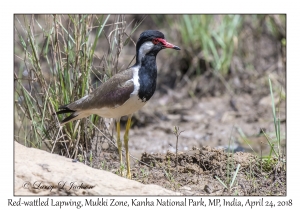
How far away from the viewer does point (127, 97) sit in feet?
17.5

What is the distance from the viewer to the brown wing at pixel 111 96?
5.32m

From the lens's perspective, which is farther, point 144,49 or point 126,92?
point 144,49

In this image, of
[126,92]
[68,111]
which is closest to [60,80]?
[68,111]

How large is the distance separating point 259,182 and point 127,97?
147cm

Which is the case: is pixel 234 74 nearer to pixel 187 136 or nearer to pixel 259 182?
pixel 187 136

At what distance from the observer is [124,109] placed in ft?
17.7

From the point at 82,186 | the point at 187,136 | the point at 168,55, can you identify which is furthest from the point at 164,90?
the point at 82,186

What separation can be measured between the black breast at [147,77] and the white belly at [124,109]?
0.06m

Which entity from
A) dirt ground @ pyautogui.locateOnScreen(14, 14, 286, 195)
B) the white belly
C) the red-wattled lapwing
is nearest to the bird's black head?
the red-wattled lapwing

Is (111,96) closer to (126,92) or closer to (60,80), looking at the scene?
(126,92)

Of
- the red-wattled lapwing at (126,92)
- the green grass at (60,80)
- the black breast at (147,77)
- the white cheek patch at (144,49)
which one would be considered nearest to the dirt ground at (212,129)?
the green grass at (60,80)

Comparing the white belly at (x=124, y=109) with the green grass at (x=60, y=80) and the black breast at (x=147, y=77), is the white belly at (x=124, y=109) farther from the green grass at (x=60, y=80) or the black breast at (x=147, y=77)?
the green grass at (x=60, y=80)

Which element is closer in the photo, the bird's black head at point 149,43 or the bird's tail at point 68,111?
the bird's tail at point 68,111

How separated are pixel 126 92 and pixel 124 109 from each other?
183 millimetres
